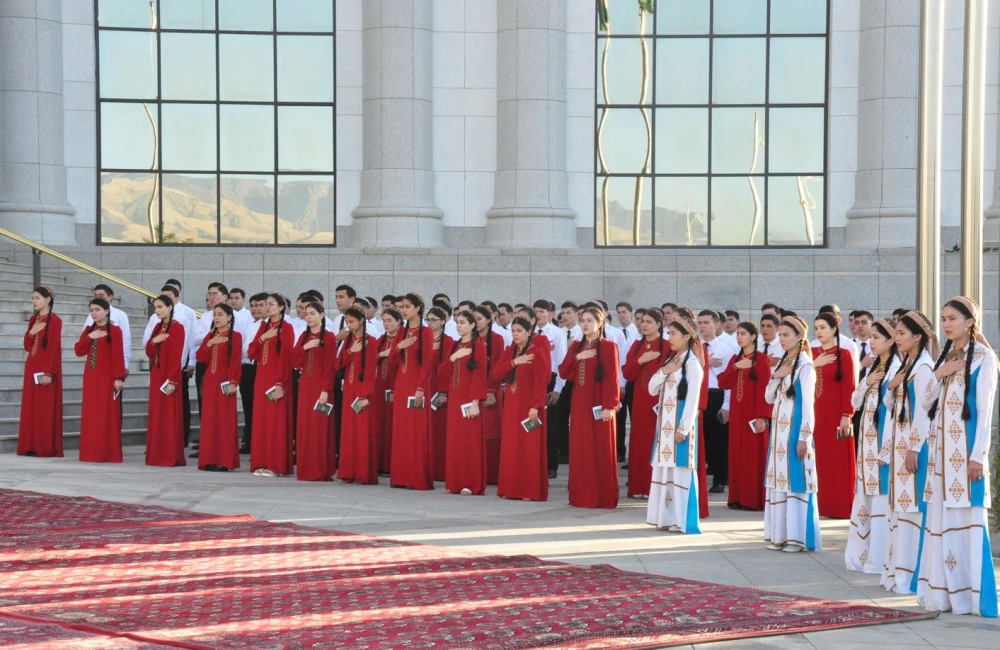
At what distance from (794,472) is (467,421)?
4.23 metres

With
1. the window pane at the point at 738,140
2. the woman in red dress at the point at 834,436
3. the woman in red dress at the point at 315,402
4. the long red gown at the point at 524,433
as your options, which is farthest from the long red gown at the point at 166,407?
the window pane at the point at 738,140

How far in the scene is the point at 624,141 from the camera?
21562mm

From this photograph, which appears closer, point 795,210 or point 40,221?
point 40,221

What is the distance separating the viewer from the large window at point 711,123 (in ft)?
70.1

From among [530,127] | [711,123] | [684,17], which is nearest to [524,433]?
[530,127]

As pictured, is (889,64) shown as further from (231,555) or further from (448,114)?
(231,555)

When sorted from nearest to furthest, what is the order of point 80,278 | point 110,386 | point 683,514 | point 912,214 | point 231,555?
point 231,555 < point 683,514 < point 110,386 < point 80,278 < point 912,214

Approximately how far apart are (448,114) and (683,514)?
1192 centimetres

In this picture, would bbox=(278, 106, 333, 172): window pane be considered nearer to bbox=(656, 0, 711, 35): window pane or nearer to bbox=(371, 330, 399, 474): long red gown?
bbox=(656, 0, 711, 35): window pane

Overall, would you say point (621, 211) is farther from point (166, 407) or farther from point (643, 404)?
point (166, 407)

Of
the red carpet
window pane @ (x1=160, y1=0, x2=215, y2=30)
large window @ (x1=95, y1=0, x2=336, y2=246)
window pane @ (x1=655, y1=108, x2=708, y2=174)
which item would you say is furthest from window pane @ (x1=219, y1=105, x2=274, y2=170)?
the red carpet

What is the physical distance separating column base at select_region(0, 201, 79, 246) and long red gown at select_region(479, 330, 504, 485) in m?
9.86

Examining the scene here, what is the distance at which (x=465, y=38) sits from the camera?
21.2 m

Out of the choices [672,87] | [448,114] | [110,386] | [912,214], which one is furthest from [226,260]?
[912,214]
